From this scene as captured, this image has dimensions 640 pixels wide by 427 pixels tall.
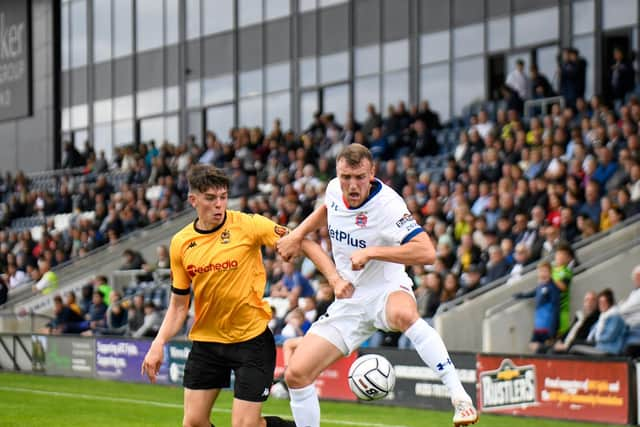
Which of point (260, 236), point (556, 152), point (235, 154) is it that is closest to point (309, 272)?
point (556, 152)

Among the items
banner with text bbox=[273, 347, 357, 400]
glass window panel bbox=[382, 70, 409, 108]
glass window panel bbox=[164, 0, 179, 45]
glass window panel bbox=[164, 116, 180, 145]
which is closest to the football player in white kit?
banner with text bbox=[273, 347, 357, 400]

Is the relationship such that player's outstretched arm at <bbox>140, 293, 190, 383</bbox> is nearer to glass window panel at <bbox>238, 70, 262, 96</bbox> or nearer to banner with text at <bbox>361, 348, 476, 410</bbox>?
banner with text at <bbox>361, 348, 476, 410</bbox>

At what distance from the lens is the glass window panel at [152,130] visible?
39438mm

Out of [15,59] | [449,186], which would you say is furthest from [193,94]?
[449,186]

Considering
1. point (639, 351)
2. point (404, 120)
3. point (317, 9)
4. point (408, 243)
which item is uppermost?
point (317, 9)

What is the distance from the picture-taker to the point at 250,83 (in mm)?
36188

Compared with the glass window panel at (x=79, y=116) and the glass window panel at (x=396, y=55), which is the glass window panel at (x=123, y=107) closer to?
the glass window panel at (x=79, y=116)

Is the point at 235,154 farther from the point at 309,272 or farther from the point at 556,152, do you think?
the point at 556,152

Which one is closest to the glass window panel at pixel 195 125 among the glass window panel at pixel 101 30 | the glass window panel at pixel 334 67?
the glass window panel at pixel 101 30

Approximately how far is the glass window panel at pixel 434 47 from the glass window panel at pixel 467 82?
0.64 m

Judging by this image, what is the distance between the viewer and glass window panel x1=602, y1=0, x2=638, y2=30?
2486 centimetres

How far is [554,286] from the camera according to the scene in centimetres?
1625

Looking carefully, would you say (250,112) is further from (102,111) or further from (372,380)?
(372,380)

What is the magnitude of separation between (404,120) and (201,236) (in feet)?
58.7
